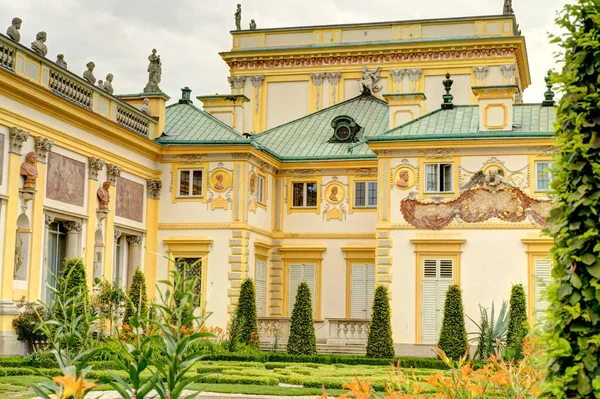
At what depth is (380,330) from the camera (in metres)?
28.2

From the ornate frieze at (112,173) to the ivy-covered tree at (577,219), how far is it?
78.2 ft

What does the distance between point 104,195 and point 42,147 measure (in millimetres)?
3888

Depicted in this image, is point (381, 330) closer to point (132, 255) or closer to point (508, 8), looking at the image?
point (132, 255)

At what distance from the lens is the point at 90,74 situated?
95.8 feet

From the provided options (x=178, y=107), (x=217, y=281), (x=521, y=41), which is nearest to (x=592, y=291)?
(x=217, y=281)

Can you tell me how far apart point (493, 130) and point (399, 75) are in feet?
43.1

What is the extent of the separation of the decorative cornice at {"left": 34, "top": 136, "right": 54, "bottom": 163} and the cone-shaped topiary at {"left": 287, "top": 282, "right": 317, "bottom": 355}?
8.54 metres

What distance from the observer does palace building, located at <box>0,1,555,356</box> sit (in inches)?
1016

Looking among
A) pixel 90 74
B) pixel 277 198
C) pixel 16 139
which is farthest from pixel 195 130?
pixel 16 139

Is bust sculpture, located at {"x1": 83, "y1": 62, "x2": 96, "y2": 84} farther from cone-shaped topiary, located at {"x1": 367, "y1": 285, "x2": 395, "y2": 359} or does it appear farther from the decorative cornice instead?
cone-shaped topiary, located at {"x1": 367, "y1": 285, "x2": 395, "y2": 359}

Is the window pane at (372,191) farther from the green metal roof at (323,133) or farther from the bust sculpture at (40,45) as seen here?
the bust sculpture at (40,45)

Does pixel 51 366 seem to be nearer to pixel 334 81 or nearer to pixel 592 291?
pixel 592 291

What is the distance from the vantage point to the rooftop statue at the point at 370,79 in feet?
142

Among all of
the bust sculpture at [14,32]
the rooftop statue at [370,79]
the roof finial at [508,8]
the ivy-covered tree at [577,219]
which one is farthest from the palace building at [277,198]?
the ivy-covered tree at [577,219]
